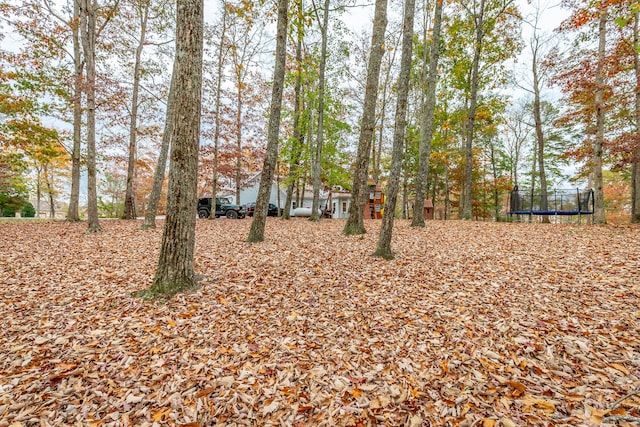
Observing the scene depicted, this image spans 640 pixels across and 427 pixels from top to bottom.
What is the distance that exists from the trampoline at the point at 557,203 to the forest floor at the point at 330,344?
6509 mm

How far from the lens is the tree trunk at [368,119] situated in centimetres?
712

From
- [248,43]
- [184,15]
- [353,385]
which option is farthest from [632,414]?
[248,43]

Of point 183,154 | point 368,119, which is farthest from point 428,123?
point 183,154

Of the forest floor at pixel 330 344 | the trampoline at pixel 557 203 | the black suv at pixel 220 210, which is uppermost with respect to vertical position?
the trampoline at pixel 557 203

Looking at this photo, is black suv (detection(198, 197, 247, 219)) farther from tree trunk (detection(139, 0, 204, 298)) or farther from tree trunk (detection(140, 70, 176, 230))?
tree trunk (detection(139, 0, 204, 298))

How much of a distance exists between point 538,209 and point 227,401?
13.2 metres

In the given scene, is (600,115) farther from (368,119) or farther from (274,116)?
(274,116)

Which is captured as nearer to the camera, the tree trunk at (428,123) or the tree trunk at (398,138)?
the tree trunk at (398,138)

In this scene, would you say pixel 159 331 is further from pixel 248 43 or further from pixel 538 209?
pixel 248 43

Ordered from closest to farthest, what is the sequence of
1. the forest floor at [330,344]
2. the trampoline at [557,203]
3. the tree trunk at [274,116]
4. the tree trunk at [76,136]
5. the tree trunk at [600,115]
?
1. the forest floor at [330,344]
2. the tree trunk at [274,116]
3. the tree trunk at [600,115]
4. the trampoline at [557,203]
5. the tree trunk at [76,136]

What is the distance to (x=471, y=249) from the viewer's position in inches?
237

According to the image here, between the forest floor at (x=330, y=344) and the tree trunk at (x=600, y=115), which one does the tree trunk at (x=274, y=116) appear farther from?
the tree trunk at (x=600, y=115)

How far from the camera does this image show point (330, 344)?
9.27 ft

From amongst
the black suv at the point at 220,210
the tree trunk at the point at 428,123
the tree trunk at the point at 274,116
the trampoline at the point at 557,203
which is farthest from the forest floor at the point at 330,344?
the black suv at the point at 220,210
